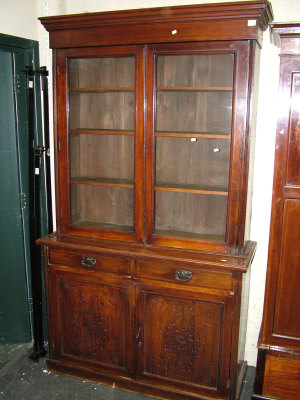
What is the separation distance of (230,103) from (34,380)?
200cm

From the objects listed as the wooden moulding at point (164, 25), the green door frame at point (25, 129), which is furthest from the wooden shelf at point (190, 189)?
the green door frame at point (25, 129)

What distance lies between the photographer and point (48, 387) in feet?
7.59

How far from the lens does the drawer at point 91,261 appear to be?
2152 mm

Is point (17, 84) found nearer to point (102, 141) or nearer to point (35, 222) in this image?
point (102, 141)

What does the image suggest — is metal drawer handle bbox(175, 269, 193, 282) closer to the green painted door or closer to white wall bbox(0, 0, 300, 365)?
white wall bbox(0, 0, 300, 365)

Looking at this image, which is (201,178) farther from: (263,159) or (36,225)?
(36,225)

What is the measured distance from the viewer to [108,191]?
7.71 ft

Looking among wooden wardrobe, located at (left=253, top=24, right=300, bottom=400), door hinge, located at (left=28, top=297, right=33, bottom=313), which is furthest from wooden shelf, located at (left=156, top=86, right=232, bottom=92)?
door hinge, located at (left=28, top=297, right=33, bottom=313)

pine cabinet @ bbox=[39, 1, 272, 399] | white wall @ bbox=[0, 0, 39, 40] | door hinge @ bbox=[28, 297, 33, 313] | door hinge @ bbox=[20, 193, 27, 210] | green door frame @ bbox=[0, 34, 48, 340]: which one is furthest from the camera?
door hinge @ bbox=[28, 297, 33, 313]

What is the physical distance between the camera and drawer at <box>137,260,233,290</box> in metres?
→ 1.98

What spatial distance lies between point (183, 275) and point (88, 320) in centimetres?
69

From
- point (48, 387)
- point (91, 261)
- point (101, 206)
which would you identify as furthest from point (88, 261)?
point (48, 387)

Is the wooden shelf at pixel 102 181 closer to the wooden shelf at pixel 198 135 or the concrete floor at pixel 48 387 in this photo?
the wooden shelf at pixel 198 135

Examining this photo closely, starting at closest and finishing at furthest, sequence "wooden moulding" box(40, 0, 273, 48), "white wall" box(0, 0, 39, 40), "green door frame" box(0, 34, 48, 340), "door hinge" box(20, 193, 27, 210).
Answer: "wooden moulding" box(40, 0, 273, 48) → "white wall" box(0, 0, 39, 40) → "green door frame" box(0, 34, 48, 340) → "door hinge" box(20, 193, 27, 210)
